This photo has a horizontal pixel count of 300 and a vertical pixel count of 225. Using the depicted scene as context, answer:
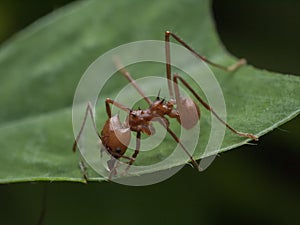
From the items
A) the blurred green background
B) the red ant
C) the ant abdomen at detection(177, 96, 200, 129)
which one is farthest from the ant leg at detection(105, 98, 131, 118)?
the blurred green background

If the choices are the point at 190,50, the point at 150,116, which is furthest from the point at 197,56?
the point at 150,116

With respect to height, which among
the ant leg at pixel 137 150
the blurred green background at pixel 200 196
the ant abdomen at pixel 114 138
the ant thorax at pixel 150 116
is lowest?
the blurred green background at pixel 200 196

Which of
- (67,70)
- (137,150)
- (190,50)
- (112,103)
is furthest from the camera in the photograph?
(67,70)

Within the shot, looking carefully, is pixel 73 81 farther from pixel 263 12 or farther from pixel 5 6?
pixel 263 12

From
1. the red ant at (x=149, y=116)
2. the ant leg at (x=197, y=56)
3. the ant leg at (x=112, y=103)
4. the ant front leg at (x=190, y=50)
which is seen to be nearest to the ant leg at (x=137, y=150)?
the red ant at (x=149, y=116)

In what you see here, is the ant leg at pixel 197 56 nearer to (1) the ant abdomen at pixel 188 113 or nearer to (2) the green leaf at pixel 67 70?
(2) the green leaf at pixel 67 70

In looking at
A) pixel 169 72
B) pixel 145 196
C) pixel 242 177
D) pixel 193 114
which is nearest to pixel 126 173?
pixel 193 114

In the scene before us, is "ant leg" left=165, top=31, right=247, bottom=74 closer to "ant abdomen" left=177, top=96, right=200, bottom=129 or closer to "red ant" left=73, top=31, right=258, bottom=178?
"red ant" left=73, top=31, right=258, bottom=178

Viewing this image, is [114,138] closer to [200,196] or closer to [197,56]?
[197,56]
